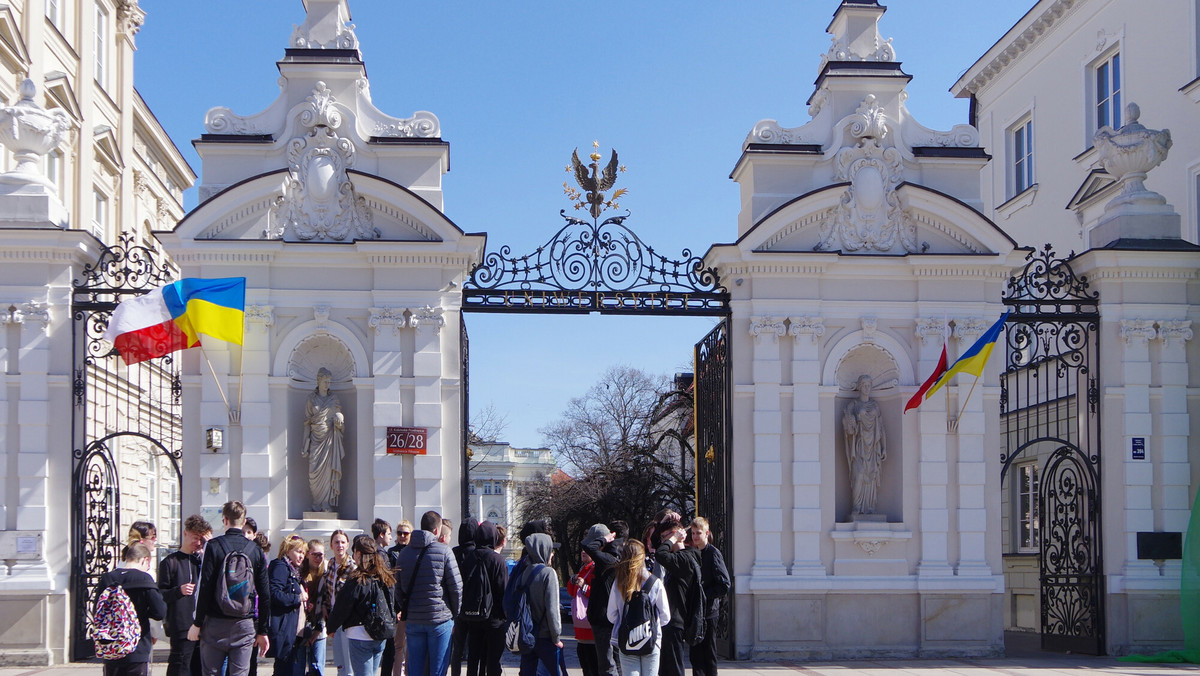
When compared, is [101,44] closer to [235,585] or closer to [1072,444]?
[1072,444]

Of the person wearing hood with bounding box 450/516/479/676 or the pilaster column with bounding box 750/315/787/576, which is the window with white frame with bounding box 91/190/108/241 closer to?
the pilaster column with bounding box 750/315/787/576

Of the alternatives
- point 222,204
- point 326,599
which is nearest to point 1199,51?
point 222,204

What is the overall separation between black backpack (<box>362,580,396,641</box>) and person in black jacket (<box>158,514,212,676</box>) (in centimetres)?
140

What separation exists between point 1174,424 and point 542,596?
984cm

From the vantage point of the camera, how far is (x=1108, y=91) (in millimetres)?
25469

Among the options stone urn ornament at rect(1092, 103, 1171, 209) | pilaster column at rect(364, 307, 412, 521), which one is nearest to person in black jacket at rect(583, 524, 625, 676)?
pilaster column at rect(364, 307, 412, 521)

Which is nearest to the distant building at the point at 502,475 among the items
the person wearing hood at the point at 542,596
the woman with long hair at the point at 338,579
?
the person wearing hood at the point at 542,596

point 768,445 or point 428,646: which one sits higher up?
point 768,445

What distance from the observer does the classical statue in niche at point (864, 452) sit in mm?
17281

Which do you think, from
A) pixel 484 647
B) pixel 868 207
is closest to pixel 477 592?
pixel 484 647

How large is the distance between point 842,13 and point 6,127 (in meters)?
10.8

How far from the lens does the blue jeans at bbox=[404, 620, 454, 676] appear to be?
38.4 ft

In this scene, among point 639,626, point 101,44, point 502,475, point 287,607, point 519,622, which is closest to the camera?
point 639,626

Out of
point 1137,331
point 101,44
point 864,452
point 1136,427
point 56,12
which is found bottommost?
point 864,452
